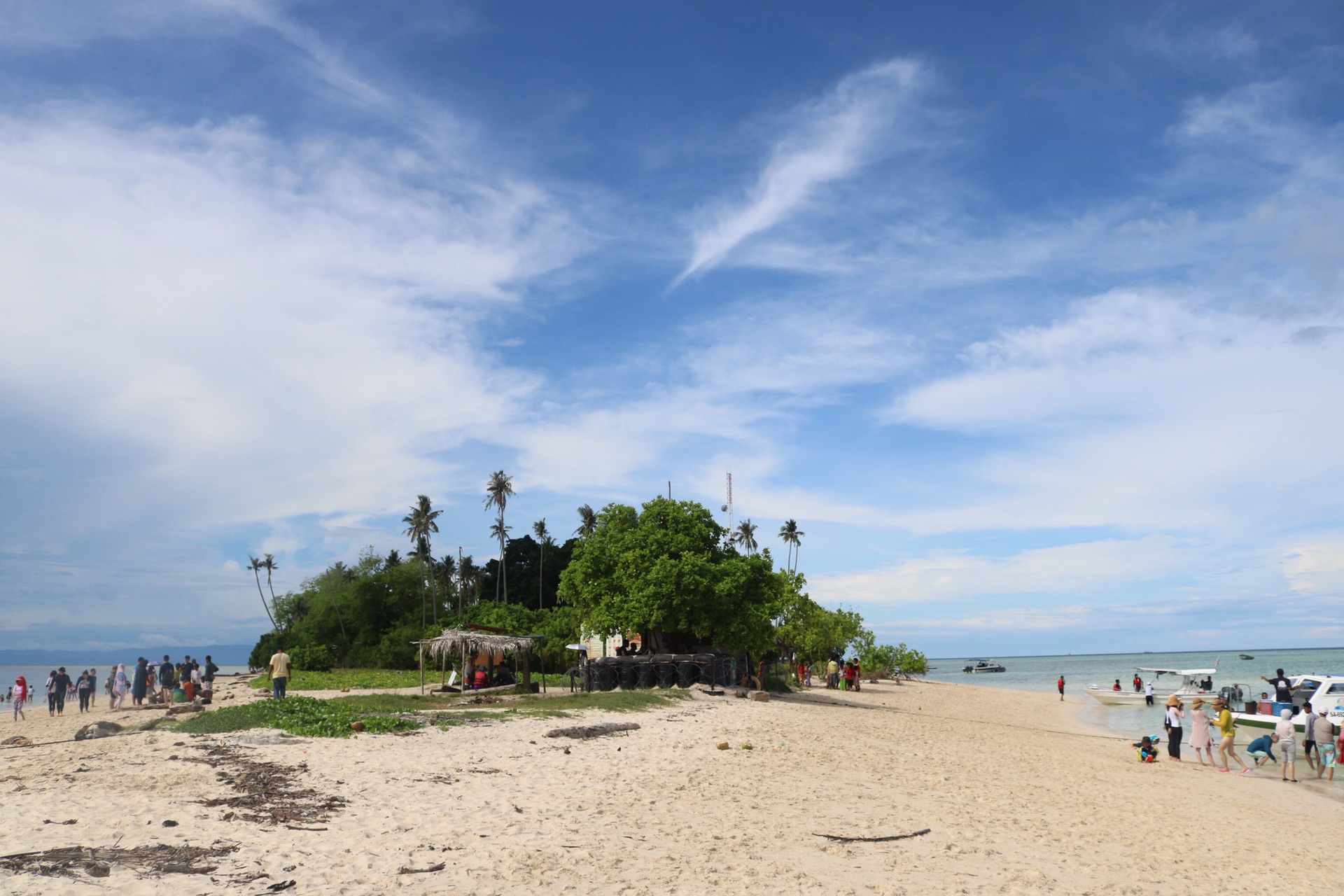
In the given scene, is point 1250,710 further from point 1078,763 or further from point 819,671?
point 819,671

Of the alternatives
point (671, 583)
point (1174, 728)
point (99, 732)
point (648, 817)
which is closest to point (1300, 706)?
point (1174, 728)

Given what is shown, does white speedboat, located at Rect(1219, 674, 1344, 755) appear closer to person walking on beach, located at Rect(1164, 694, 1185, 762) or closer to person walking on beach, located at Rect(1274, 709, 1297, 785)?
person walking on beach, located at Rect(1274, 709, 1297, 785)

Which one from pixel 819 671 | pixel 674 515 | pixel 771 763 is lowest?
pixel 819 671

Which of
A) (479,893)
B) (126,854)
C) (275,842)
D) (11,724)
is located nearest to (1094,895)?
(479,893)

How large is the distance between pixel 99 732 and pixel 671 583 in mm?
17303

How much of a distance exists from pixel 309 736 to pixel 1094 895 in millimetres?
13358

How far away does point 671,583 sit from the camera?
29531 millimetres

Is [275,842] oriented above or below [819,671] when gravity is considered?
above

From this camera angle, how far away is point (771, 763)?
50.9 ft

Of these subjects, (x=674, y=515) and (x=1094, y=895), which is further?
(x=674, y=515)

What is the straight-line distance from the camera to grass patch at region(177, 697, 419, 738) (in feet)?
53.2

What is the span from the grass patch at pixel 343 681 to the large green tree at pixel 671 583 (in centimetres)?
1231

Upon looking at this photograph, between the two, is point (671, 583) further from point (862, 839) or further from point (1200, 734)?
point (862, 839)

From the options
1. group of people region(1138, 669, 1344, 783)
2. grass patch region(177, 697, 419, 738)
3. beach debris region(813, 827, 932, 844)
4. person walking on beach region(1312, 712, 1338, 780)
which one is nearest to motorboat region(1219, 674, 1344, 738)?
person walking on beach region(1312, 712, 1338, 780)
